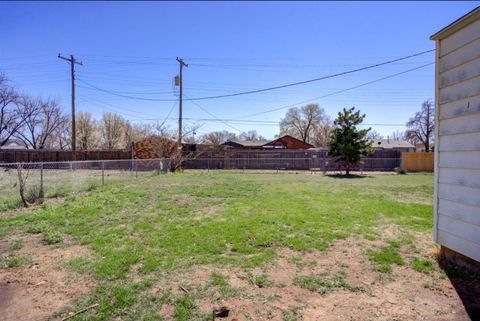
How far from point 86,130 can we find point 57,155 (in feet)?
47.7

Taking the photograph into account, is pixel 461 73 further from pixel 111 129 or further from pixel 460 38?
pixel 111 129

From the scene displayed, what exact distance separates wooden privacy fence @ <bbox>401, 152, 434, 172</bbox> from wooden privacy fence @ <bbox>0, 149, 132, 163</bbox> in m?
22.7

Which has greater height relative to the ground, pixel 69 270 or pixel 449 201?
pixel 449 201

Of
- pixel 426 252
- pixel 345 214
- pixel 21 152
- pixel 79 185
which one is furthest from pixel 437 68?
pixel 21 152

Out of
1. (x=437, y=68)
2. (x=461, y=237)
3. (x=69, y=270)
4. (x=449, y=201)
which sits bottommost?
(x=69, y=270)

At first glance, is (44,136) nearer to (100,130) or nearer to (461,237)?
(100,130)

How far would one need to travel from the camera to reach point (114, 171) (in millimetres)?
14266

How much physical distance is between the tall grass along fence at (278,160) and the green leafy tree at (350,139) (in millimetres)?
4150

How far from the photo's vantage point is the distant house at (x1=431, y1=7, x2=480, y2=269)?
318cm

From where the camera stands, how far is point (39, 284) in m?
3.18

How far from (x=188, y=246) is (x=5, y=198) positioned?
19.4 feet

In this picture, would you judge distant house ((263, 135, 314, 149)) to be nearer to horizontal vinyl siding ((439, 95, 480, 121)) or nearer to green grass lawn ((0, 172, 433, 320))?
green grass lawn ((0, 172, 433, 320))

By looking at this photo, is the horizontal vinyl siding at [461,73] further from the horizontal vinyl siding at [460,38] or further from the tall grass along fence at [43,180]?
the tall grass along fence at [43,180]

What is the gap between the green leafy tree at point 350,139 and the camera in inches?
747
